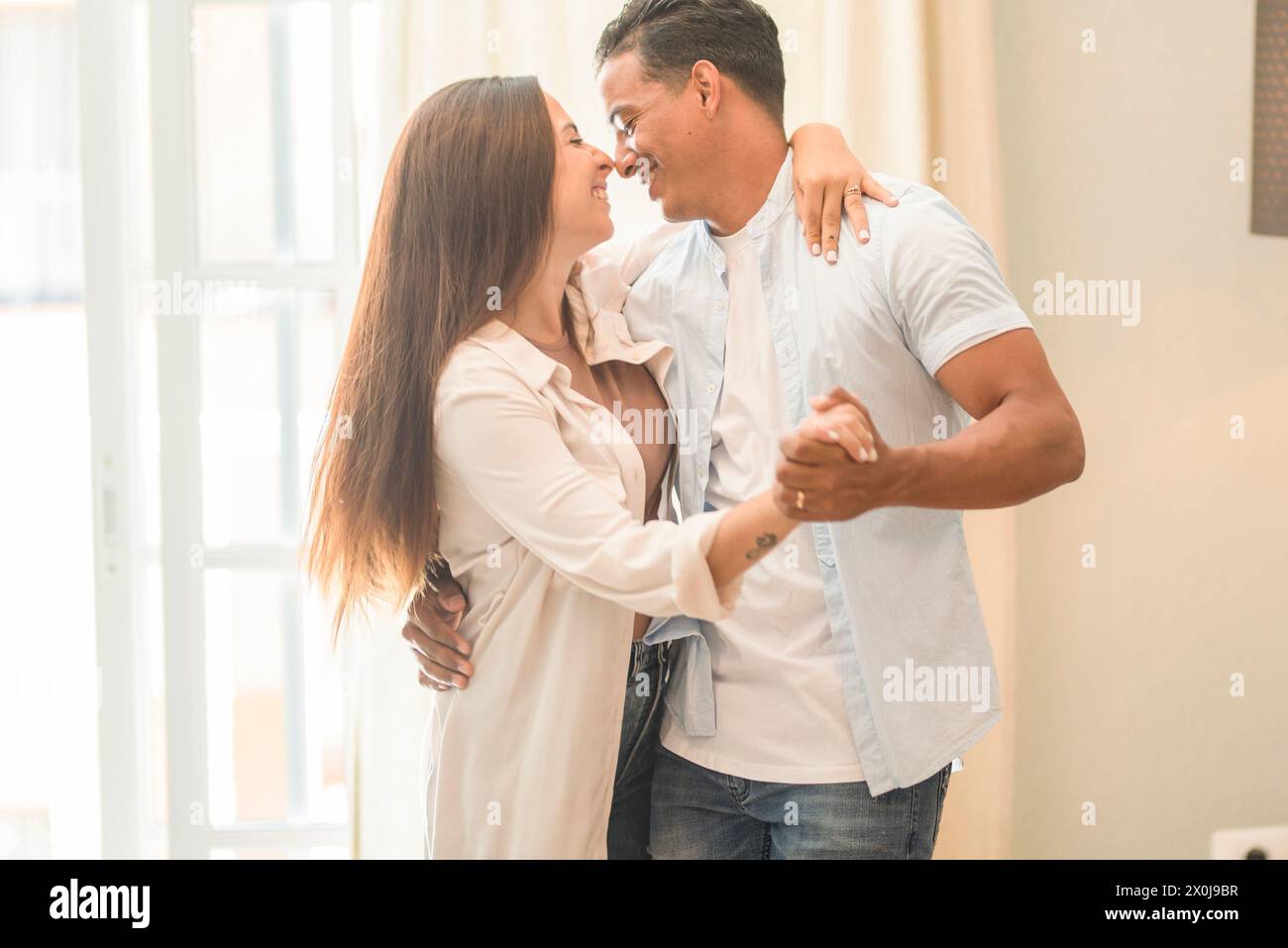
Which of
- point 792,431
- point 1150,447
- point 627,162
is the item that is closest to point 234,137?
point 627,162

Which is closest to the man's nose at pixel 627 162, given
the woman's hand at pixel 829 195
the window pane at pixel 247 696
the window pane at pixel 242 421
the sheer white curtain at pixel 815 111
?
the woman's hand at pixel 829 195

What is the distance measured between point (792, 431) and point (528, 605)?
1.18 feet

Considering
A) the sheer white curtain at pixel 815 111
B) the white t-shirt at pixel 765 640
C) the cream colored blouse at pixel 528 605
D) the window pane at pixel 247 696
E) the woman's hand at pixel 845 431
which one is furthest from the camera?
the window pane at pixel 247 696

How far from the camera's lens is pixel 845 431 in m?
1.01

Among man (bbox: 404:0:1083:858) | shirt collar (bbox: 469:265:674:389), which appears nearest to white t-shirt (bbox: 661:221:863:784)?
man (bbox: 404:0:1083:858)

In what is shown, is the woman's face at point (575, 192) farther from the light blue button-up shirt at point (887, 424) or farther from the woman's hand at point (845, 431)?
the woman's hand at point (845, 431)

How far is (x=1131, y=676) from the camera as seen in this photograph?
209 cm

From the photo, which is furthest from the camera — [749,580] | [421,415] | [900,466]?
[749,580]

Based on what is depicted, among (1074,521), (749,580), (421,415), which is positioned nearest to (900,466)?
(749,580)

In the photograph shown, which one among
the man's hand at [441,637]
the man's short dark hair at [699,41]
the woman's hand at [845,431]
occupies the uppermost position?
the man's short dark hair at [699,41]

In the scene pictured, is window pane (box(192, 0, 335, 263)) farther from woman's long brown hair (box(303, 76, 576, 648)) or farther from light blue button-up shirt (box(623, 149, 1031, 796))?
light blue button-up shirt (box(623, 149, 1031, 796))

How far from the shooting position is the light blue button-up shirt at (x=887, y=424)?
3.99 ft

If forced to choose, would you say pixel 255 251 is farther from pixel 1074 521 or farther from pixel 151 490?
pixel 1074 521
